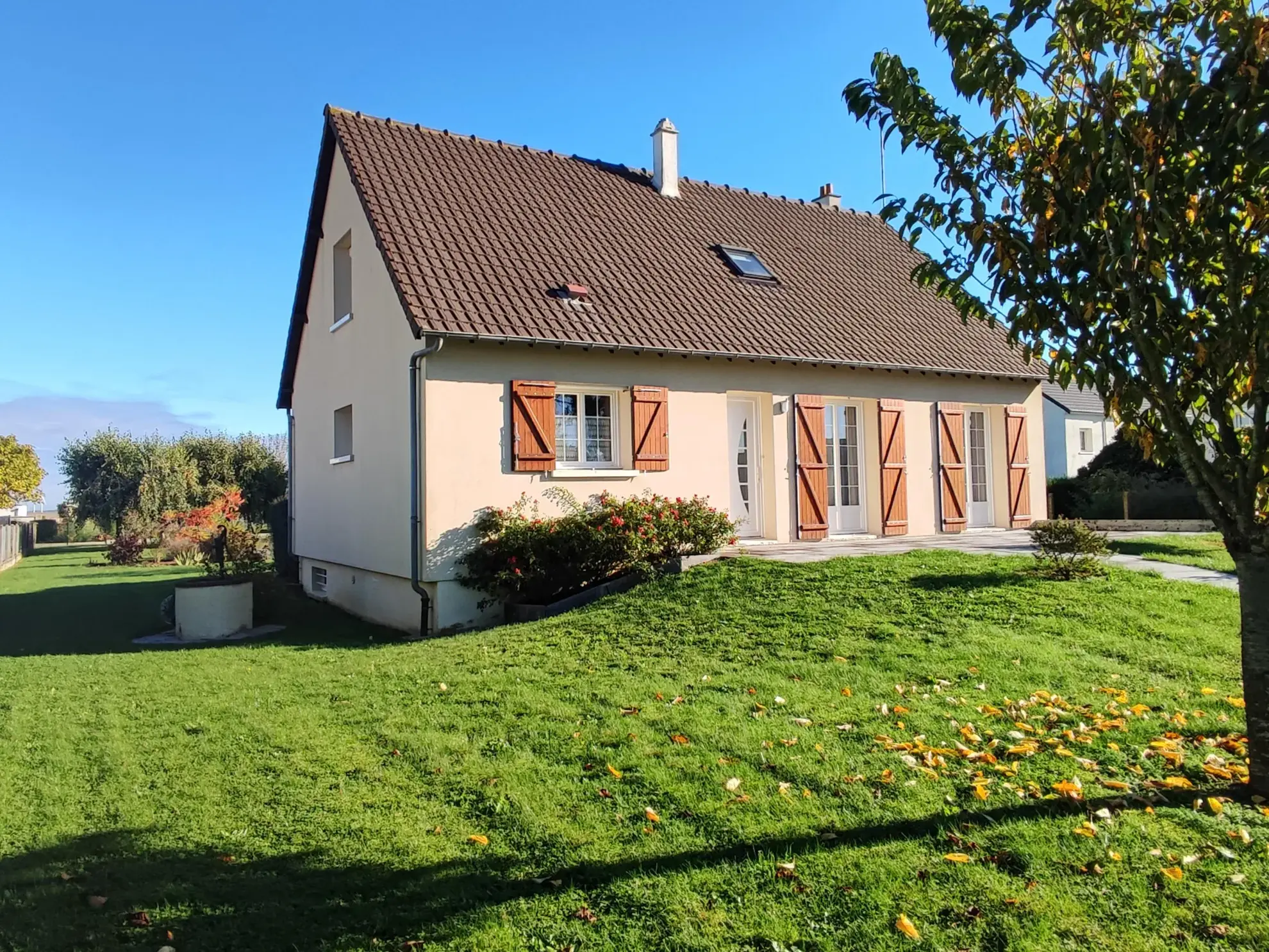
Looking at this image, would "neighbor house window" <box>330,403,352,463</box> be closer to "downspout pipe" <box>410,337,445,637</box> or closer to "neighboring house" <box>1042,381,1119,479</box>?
"downspout pipe" <box>410,337,445,637</box>

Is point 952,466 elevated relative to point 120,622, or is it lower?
elevated

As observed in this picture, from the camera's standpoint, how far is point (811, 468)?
13680mm

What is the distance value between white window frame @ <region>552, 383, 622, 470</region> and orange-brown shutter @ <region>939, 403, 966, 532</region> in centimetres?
602

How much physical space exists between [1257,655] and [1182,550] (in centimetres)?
872

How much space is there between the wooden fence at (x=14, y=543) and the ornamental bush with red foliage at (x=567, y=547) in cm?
1915

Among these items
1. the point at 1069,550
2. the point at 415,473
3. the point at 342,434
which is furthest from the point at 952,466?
the point at 342,434

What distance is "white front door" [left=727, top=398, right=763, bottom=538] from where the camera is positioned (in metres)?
13.4

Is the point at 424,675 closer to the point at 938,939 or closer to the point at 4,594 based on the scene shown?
the point at 938,939

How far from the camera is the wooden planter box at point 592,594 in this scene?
33.9ft

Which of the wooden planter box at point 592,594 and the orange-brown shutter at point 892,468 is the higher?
the orange-brown shutter at point 892,468

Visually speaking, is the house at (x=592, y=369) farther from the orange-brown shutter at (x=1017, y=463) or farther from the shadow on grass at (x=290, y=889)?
the shadow on grass at (x=290, y=889)

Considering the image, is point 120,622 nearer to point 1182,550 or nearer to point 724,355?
point 724,355

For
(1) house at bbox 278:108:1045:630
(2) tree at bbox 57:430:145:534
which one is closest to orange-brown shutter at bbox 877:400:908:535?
(1) house at bbox 278:108:1045:630

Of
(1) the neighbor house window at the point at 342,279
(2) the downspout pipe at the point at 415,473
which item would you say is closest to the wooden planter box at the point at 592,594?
(2) the downspout pipe at the point at 415,473
